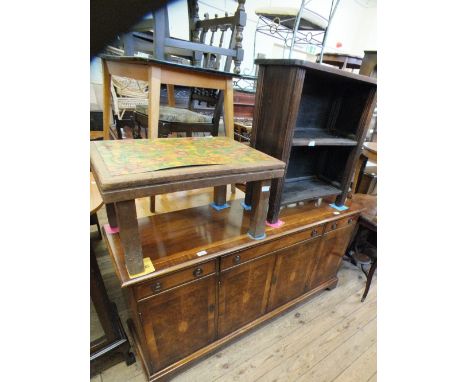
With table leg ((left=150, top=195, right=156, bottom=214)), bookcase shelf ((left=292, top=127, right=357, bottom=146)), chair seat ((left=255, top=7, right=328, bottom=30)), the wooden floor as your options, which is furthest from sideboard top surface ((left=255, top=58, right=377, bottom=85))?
chair seat ((left=255, top=7, right=328, bottom=30))

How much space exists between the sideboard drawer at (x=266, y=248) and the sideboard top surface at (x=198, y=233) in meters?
0.03

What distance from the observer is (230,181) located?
866 mm

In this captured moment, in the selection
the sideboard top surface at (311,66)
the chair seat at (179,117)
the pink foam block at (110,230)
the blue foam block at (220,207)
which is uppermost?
the sideboard top surface at (311,66)

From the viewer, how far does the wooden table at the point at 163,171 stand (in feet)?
2.27

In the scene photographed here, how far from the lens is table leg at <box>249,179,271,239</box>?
39.9 inches

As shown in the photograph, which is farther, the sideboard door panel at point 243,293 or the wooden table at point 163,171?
the sideboard door panel at point 243,293

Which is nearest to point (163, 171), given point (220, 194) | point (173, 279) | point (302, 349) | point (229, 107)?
point (173, 279)

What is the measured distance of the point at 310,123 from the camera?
4.66ft

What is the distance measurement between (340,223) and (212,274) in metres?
0.90

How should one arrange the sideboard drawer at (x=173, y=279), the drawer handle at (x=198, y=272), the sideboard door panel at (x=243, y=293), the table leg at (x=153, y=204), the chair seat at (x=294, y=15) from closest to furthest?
the sideboard drawer at (x=173, y=279)
the drawer handle at (x=198, y=272)
the sideboard door panel at (x=243, y=293)
the table leg at (x=153, y=204)
the chair seat at (x=294, y=15)

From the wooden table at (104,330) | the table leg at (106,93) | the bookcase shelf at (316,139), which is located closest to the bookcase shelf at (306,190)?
the bookcase shelf at (316,139)

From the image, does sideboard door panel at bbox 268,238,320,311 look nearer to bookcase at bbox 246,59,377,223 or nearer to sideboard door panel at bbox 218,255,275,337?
sideboard door panel at bbox 218,255,275,337

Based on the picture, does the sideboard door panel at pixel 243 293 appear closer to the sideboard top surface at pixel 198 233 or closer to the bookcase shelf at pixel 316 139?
the sideboard top surface at pixel 198 233
